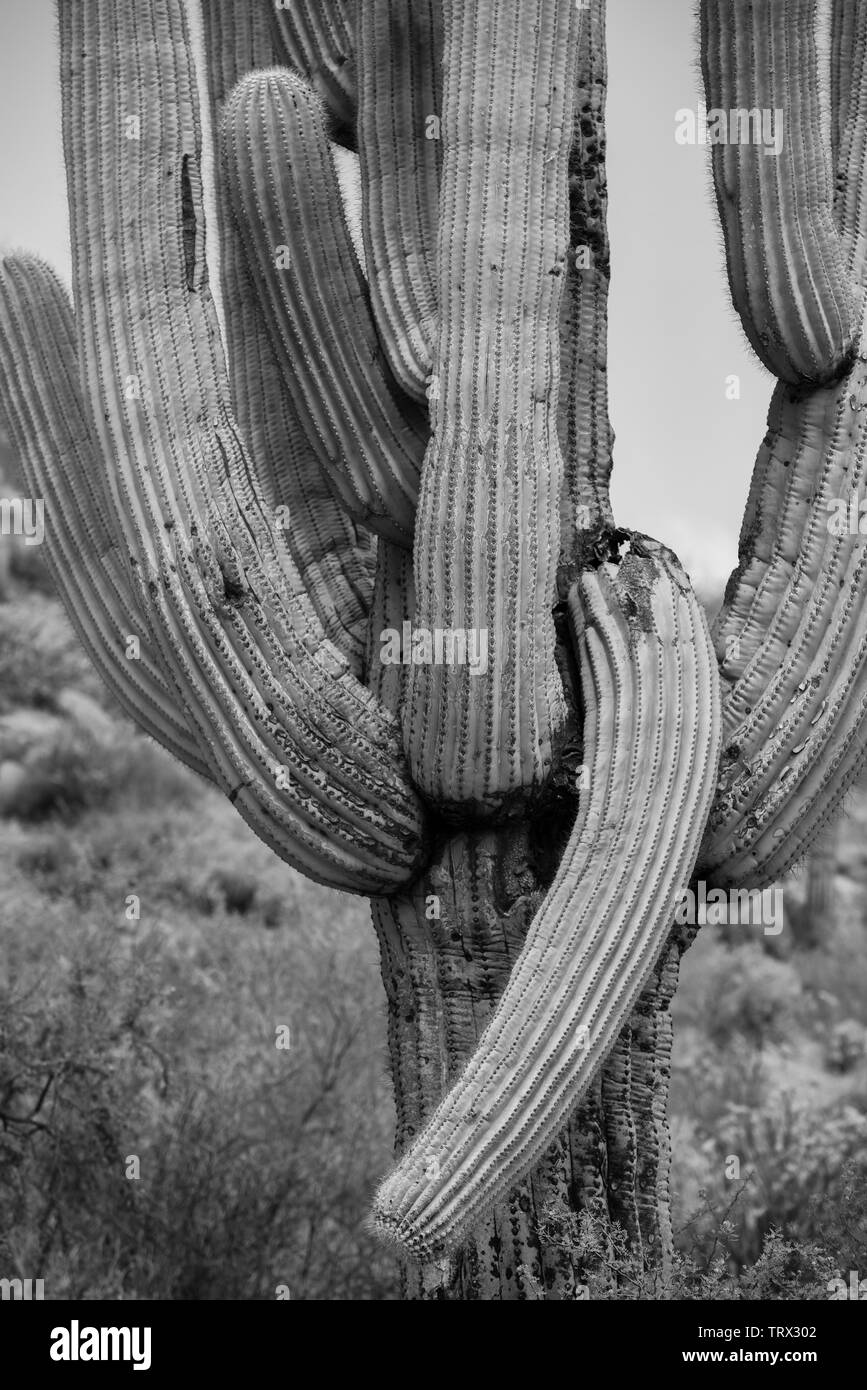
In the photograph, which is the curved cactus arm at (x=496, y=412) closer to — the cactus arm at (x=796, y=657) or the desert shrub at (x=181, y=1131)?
the cactus arm at (x=796, y=657)

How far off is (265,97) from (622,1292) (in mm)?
3453

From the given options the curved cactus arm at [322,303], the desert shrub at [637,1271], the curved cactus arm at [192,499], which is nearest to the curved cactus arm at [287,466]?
the curved cactus arm at [322,303]

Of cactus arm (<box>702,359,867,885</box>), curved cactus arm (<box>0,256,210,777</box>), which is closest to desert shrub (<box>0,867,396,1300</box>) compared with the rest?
curved cactus arm (<box>0,256,210,777</box>)

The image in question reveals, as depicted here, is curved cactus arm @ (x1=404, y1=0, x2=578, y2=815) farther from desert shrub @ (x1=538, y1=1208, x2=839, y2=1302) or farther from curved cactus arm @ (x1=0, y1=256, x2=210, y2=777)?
desert shrub @ (x1=538, y1=1208, x2=839, y2=1302)

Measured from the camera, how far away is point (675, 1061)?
12.7m

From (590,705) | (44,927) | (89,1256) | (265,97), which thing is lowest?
(89,1256)

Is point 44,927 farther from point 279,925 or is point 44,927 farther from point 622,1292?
point 622,1292

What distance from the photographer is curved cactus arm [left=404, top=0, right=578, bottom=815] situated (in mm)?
4930

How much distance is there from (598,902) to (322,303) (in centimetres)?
193

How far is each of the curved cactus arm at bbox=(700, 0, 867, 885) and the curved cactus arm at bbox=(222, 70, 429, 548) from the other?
1.07 m

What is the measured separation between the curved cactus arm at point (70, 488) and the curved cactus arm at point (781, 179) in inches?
77.8
